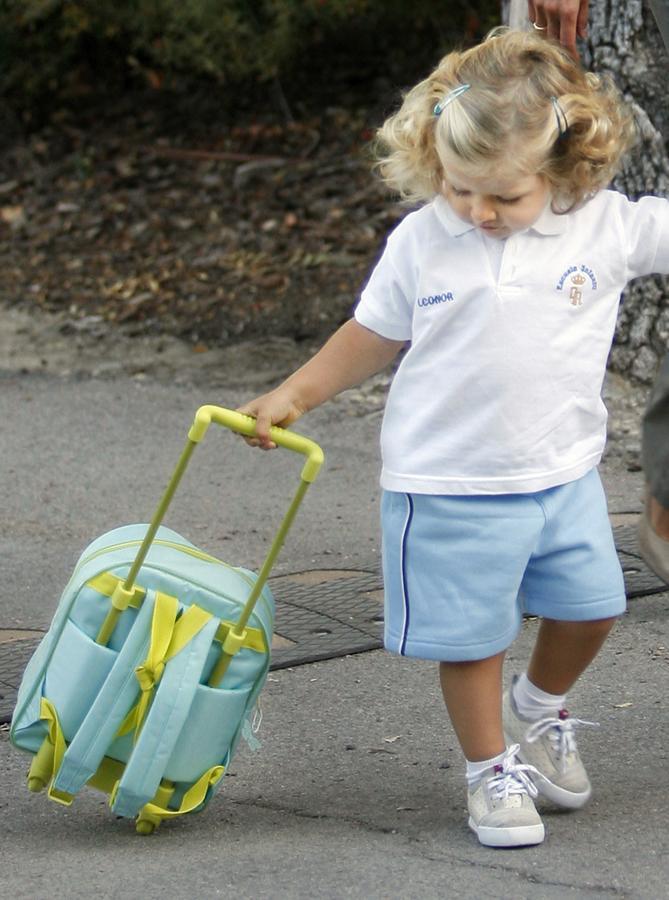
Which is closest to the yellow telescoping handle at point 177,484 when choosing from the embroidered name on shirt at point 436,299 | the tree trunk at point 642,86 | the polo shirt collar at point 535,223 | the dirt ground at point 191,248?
the embroidered name on shirt at point 436,299

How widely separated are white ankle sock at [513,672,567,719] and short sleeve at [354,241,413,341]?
726 millimetres

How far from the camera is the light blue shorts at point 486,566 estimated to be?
2715 mm

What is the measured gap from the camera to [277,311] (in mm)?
7203

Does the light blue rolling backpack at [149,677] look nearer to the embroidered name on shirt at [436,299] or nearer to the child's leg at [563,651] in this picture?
the embroidered name on shirt at [436,299]

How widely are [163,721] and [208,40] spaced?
6711mm

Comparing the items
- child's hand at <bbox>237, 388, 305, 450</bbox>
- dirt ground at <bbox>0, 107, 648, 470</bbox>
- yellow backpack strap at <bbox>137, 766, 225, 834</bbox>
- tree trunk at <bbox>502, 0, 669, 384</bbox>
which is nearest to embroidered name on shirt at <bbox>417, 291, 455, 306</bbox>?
child's hand at <bbox>237, 388, 305, 450</bbox>

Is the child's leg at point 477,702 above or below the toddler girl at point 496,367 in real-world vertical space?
below

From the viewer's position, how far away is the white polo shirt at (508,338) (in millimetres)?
2684

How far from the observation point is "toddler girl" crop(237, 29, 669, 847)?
8.73 ft

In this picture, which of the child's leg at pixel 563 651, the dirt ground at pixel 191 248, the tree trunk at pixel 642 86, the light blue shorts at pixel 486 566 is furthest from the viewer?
the dirt ground at pixel 191 248

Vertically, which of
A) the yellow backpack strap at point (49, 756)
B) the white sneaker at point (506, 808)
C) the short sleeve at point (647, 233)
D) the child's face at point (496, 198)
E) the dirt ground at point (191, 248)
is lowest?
the dirt ground at point (191, 248)

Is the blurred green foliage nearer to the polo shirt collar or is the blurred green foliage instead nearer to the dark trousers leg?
the polo shirt collar

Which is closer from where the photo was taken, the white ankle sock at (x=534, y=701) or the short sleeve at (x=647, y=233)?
the short sleeve at (x=647, y=233)

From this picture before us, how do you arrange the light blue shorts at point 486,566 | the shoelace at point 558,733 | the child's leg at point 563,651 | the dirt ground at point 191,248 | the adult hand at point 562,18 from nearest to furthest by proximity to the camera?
the light blue shorts at point 486,566
the child's leg at point 563,651
the shoelace at point 558,733
the adult hand at point 562,18
the dirt ground at point 191,248
